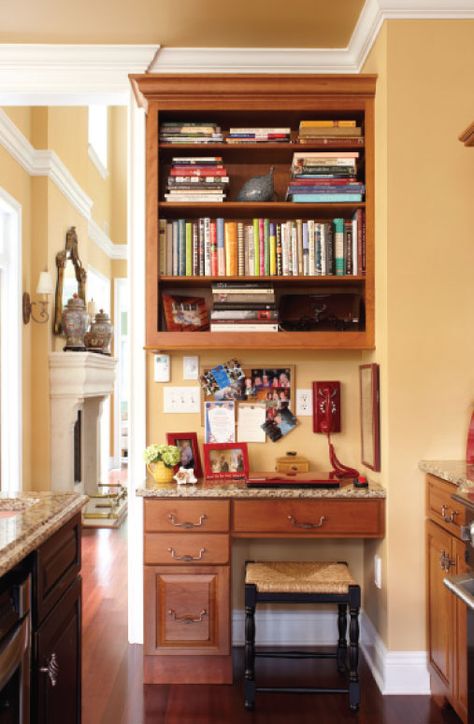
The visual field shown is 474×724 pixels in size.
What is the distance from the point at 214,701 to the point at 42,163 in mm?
4273

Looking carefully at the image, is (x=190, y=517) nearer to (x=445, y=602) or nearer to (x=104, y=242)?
(x=445, y=602)

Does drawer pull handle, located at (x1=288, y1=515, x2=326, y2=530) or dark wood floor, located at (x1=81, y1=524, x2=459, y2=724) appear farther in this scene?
drawer pull handle, located at (x1=288, y1=515, x2=326, y2=530)

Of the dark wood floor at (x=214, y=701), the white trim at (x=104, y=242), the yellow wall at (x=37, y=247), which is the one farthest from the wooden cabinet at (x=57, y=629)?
the white trim at (x=104, y=242)

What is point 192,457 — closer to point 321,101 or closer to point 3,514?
point 3,514

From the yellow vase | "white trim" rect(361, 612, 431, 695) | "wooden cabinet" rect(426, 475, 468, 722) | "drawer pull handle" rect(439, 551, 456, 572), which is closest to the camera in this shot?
"wooden cabinet" rect(426, 475, 468, 722)

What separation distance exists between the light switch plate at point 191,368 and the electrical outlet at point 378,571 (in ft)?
3.81

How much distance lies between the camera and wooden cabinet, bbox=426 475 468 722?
2.29 m

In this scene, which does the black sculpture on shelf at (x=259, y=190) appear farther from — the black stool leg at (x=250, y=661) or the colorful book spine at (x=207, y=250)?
the black stool leg at (x=250, y=661)

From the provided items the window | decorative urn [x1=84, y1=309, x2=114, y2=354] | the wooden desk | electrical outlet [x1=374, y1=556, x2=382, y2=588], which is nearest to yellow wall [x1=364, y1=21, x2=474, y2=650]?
electrical outlet [x1=374, y1=556, x2=382, y2=588]

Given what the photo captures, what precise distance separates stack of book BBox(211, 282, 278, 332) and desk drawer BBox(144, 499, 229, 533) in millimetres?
767

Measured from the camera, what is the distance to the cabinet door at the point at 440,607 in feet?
7.91

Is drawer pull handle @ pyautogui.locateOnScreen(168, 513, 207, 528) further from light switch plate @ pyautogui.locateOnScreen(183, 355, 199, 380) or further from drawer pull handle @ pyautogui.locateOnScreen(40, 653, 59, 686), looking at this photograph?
drawer pull handle @ pyautogui.locateOnScreen(40, 653, 59, 686)

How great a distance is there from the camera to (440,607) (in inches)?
99.5

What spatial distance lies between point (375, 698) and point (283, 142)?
236 centimetres
